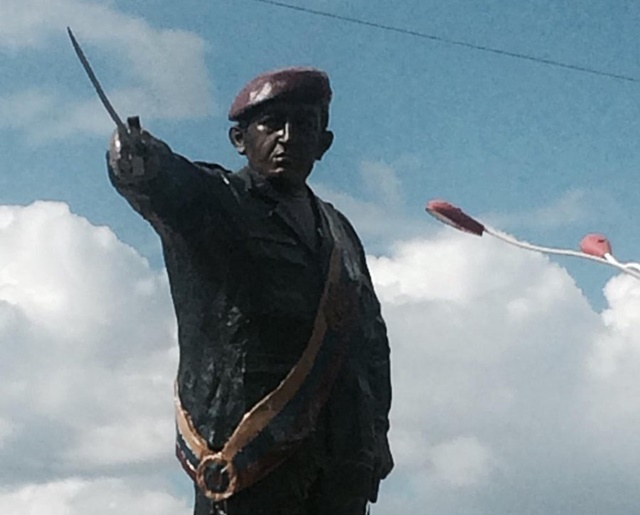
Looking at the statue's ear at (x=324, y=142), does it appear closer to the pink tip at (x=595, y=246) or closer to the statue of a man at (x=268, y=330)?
the statue of a man at (x=268, y=330)

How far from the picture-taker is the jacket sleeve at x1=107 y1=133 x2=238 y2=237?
16.5 ft

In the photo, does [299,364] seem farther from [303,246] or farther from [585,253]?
[585,253]

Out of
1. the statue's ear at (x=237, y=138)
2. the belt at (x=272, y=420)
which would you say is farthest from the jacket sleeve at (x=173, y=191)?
the belt at (x=272, y=420)

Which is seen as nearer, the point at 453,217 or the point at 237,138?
the point at 237,138

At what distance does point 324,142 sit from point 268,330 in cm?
80

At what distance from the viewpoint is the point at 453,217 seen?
8.33m

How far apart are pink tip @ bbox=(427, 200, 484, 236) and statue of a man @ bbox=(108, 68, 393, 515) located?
2.37 metres

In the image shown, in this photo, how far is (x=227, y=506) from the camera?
5.27 m

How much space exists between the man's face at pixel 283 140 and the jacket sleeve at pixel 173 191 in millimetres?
159

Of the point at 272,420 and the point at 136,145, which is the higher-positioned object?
the point at 136,145

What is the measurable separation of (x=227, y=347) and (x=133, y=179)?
70 centimetres

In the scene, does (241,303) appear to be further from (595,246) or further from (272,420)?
(595,246)

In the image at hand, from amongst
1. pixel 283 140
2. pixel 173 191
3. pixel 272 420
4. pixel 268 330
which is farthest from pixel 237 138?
pixel 272 420

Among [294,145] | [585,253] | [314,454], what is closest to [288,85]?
[294,145]
